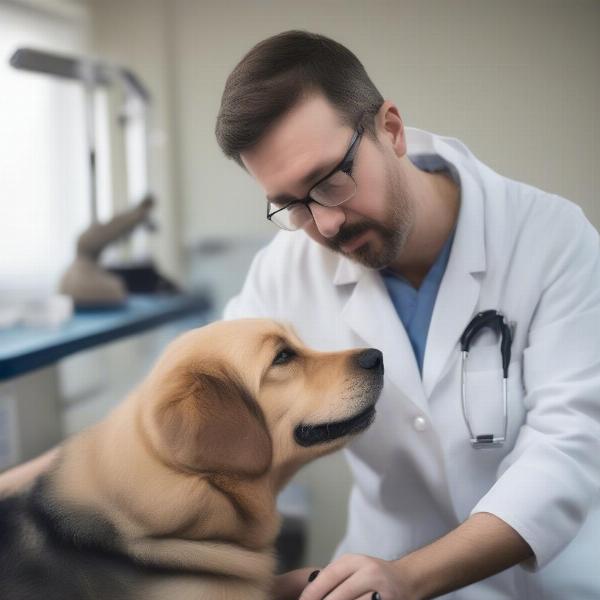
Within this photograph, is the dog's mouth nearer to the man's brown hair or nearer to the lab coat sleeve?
the lab coat sleeve

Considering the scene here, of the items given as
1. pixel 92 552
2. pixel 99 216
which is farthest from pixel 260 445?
pixel 99 216

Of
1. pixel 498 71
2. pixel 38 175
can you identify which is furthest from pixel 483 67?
pixel 38 175

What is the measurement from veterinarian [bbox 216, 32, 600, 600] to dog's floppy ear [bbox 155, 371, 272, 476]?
0.13m

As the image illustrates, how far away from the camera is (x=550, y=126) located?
621 mm

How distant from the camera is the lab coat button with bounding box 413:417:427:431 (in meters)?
0.67

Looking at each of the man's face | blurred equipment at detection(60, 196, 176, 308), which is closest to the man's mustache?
the man's face

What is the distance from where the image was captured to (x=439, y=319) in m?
0.66

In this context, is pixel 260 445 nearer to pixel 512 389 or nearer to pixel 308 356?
pixel 308 356

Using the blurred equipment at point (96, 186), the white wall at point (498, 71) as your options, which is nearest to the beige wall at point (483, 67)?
the white wall at point (498, 71)

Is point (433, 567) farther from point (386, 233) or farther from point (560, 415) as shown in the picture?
point (386, 233)

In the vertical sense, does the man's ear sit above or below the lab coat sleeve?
above

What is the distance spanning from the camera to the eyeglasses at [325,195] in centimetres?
61

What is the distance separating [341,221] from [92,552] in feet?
1.25

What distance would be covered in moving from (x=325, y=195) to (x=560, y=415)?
12.2 inches
